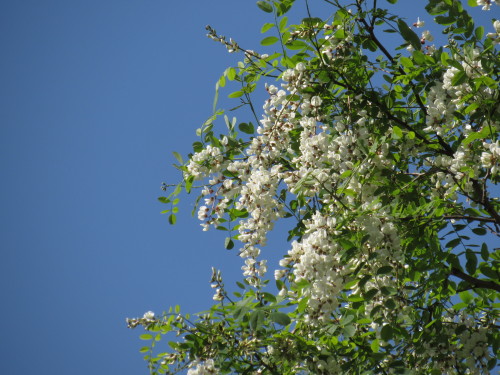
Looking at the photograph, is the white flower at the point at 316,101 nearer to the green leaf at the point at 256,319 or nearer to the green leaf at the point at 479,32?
the green leaf at the point at 479,32

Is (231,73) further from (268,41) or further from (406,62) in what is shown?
(406,62)

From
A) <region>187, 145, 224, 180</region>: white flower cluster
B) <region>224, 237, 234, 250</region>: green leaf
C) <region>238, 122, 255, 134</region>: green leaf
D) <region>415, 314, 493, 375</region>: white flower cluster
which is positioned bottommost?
<region>415, 314, 493, 375</region>: white flower cluster

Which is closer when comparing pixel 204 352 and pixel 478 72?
pixel 478 72

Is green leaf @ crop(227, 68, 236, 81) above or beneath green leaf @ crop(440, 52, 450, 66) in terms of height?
above

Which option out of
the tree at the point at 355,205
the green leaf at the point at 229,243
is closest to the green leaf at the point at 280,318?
the tree at the point at 355,205

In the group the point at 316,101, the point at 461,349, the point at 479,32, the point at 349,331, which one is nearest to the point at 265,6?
the point at 316,101

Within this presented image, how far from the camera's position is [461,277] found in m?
3.53

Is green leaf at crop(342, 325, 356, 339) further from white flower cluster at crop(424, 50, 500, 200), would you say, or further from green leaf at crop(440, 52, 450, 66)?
green leaf at crop(440, 52, 450, 66)

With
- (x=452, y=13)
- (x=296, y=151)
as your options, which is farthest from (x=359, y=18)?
(x=296, y=151)

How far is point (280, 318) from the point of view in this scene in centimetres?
308

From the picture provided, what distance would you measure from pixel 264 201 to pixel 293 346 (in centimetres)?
82

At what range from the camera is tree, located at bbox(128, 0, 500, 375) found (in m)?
3.17

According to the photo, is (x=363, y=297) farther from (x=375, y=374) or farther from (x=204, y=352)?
(x=204, y=352)

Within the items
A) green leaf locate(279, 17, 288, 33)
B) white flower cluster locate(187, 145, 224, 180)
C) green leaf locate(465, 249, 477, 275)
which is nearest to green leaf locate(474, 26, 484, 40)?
green leaf locate(279, 17, 288, 33)
